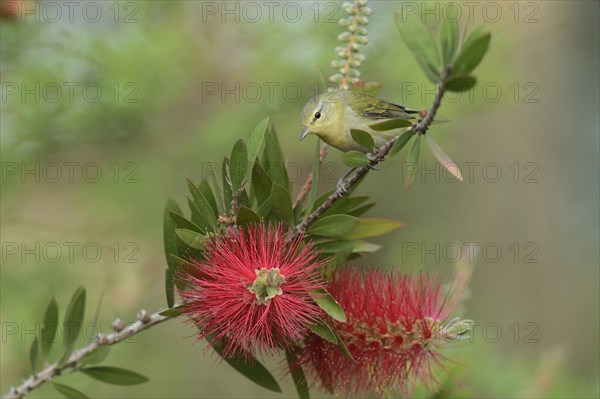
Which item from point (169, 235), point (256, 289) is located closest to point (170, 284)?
point (169, 235)

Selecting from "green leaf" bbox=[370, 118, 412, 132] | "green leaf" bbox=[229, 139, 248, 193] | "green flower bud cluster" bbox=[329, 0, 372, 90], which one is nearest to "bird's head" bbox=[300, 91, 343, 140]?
"green flower bud cluster" bbox=[329, 0, 372, 90]

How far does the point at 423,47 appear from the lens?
2.53 ft

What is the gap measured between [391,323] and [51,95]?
5.48ft

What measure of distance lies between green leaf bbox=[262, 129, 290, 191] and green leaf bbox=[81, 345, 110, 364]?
1.28 ft

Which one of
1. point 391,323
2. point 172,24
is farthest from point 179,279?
point 172,24

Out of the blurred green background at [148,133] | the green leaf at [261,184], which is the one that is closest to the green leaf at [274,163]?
the green leaf at [261,184]

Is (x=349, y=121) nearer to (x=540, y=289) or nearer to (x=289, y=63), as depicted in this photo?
(x=289, y=63)

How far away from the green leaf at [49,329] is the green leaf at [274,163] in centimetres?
45

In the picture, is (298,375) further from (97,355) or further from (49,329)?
(49,329)

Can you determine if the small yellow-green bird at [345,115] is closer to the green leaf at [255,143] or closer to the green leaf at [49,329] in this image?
the green leaf at [255,143]

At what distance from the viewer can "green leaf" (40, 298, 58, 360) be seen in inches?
47.1

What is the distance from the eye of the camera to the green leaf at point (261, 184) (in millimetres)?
1046

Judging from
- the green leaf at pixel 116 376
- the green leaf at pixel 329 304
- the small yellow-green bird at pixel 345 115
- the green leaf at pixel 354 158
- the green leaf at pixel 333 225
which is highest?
the small yellow-green bird at pixel 345 115

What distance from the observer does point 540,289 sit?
428cm
